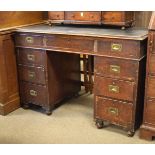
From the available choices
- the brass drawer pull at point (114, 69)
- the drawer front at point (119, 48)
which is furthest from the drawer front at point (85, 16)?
the brass drawer pull at point (114, 69)

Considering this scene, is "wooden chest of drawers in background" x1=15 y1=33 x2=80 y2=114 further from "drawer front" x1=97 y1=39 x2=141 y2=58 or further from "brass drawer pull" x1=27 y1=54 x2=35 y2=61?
"drawer front" x1=97 y1=39 x2=141 y2=58

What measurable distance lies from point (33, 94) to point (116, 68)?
0.93 metres

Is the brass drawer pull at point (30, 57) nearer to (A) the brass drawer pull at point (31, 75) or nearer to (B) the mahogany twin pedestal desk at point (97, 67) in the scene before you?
(B) the mahogany twin pedestal desk at point (97, 67)

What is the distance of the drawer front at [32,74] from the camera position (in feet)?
7.34

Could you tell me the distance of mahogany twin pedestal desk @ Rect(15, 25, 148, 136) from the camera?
1.75 m

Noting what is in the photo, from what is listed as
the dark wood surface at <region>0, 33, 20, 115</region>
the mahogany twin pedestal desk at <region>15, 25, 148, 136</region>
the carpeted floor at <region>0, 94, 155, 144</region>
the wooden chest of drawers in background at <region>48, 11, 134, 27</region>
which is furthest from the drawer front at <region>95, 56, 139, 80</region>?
the dark wood surface at <region>0, 33, 20, 115</region>

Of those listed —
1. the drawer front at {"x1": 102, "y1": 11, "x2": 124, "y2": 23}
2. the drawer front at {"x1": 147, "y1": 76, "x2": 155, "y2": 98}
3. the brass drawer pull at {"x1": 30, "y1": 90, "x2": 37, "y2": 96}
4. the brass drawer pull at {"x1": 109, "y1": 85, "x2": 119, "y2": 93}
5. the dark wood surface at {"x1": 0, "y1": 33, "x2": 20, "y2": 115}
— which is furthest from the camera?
the brass drawer pull at {"x1": 30, "y1": 90, "x2": 37, "y2": 96}

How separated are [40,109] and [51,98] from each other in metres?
0.23

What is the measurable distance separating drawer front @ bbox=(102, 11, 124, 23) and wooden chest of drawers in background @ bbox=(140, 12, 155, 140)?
0.46 meters

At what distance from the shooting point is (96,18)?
7.02 feet

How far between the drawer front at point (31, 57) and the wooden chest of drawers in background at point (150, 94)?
933mm

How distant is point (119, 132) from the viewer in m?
2.04

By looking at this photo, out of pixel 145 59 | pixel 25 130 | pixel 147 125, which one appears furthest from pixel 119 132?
pixel 25 130

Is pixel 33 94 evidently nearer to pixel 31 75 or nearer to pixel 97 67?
pixel 31 75
